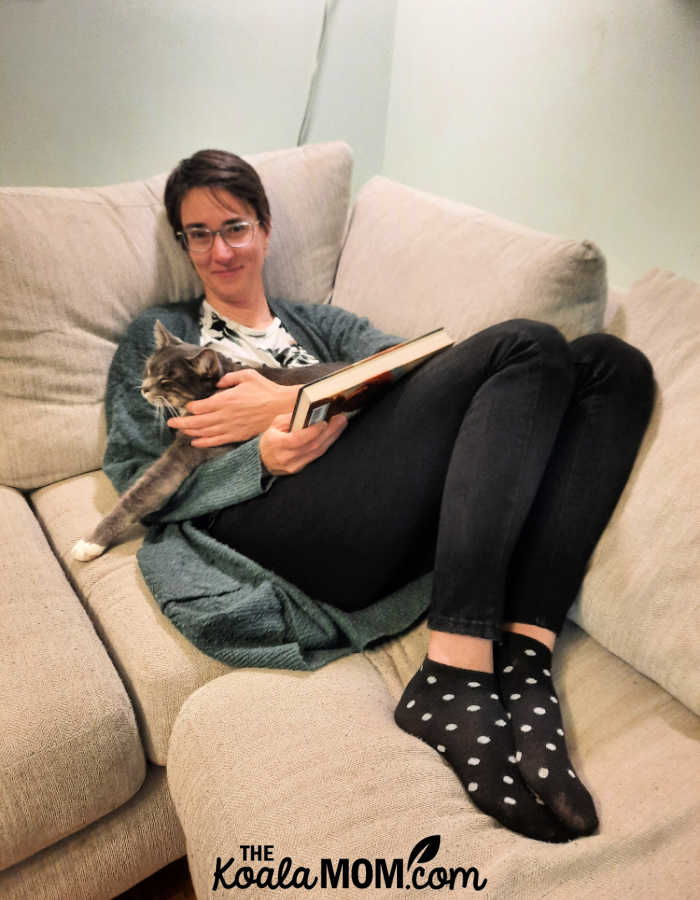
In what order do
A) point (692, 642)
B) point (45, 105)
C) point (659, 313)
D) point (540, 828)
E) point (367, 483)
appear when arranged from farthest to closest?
point (45, 105)
point (659, 313)
point (367, 483)
point (692, 642)
point (540, 828)

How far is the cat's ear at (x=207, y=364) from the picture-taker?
4.10 ft

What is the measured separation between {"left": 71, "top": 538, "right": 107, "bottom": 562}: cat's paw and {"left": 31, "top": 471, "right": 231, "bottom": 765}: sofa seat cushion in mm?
14

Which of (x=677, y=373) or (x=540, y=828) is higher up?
(x=677, y=373)

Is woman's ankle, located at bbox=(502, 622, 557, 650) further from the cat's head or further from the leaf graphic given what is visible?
the cat's head

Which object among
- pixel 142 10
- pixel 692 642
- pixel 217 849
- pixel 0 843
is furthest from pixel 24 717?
pixel 142 10

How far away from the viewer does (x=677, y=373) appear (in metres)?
1.15

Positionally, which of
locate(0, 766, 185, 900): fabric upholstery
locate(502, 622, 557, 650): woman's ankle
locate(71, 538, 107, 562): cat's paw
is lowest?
locate(0, 766, 185, 900): fabric upholstery

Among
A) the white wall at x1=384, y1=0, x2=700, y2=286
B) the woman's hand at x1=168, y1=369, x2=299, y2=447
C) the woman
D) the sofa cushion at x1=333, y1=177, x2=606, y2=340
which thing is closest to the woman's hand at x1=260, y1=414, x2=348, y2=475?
the woman

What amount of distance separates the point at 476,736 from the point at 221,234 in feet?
3.47

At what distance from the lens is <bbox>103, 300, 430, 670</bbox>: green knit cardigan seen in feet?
3.44

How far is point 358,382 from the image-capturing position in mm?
988

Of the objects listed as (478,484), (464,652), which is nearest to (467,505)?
(478,484)

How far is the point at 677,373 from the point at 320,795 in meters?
0.90

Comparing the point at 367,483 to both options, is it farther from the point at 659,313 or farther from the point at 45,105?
the point at 45,105
